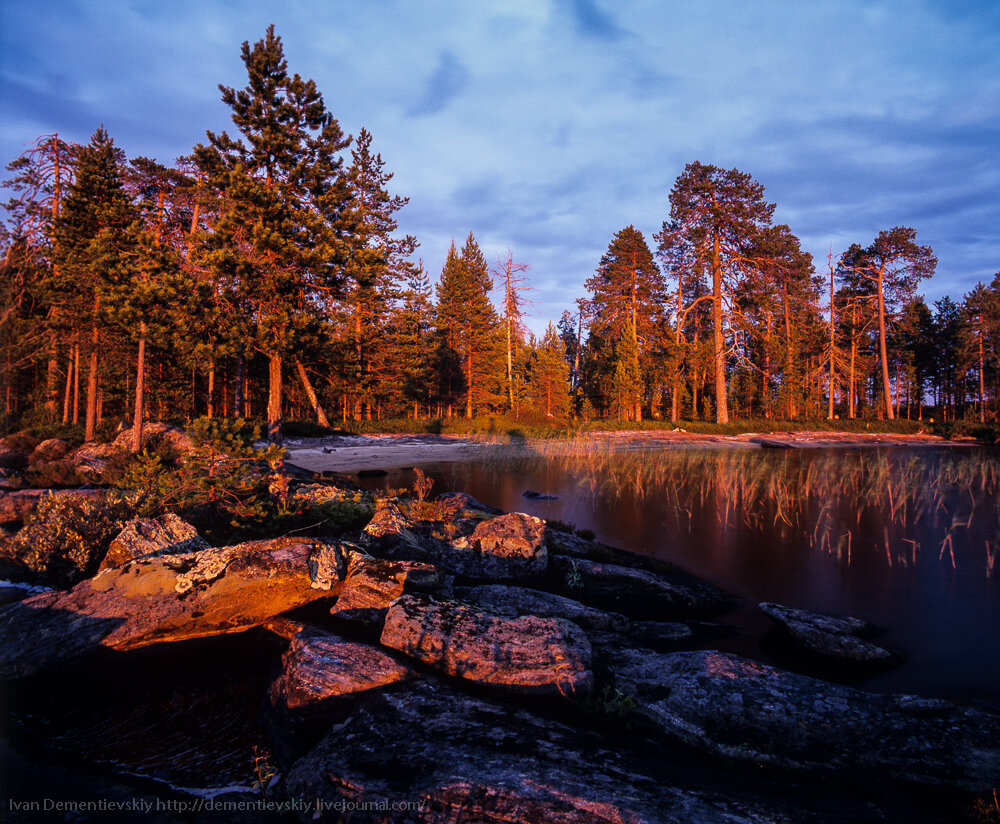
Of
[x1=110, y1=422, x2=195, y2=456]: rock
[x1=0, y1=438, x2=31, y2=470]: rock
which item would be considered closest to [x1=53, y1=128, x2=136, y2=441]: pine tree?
[x1=0, y1=438, x2=31, y2=470]: rock

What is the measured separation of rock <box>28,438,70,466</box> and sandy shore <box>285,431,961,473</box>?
8.25 metres

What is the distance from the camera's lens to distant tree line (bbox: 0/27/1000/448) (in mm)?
19062

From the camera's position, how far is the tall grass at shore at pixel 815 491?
10961 millimetres

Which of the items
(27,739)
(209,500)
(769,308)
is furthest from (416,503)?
(769,308)

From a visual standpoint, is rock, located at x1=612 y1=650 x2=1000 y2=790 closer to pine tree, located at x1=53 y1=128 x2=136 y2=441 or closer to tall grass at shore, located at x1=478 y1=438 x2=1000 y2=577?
tall grass at shore, located at x1=478 y1=438 x2=1000 y2=577

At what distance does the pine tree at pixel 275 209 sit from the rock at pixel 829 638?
62.4 ft

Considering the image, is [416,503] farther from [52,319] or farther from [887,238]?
[887,238]

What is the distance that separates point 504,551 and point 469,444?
2016cm

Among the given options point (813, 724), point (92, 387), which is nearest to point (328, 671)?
point (813, 724)

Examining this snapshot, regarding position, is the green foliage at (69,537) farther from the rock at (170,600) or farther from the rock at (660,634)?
the rock at (660,634)

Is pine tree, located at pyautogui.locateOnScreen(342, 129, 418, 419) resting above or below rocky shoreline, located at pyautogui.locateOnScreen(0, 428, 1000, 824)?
above

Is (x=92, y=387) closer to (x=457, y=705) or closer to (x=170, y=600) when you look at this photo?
(x=170, y=600)

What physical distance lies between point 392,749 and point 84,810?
1830mm

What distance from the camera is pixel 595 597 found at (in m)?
6.66
